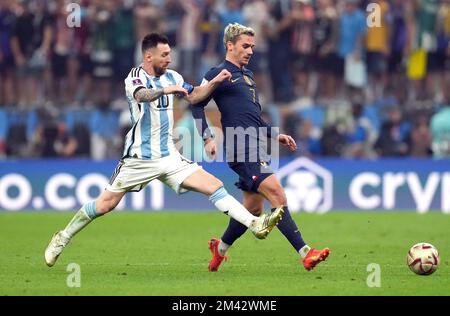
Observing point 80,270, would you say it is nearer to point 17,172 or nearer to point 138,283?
point 138,283

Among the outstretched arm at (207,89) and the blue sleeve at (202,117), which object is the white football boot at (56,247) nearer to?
the blue sleeve at (202,117)

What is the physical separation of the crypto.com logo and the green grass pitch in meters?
0.52

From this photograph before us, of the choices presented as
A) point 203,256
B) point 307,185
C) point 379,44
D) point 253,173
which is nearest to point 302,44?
point 379,44

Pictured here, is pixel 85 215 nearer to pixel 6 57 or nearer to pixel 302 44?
pixel 302 44

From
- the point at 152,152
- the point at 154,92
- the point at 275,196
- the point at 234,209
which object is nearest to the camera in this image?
the point at 154,92

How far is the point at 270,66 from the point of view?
76.6 ft

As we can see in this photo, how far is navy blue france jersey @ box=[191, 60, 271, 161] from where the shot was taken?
12211 millimetres

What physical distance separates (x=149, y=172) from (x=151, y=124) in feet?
1.67

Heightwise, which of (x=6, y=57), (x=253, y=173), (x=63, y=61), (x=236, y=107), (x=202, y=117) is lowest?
(x=253, y=173)

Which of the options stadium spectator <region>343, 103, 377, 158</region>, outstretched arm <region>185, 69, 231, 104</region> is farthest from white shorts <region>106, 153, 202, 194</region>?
stadium spectator <region>343, 103, 377, 158</region>

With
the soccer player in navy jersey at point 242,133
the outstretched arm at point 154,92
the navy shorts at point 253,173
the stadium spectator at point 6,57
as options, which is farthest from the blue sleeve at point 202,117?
the stadium spectator at point 6,57

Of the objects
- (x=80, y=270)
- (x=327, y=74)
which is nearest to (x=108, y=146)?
(x=327, y=74)

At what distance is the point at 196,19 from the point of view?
928 inches

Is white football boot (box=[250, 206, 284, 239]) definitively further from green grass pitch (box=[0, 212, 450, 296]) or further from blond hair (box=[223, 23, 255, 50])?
blond hair (box=[223, 23, 255, 50])
